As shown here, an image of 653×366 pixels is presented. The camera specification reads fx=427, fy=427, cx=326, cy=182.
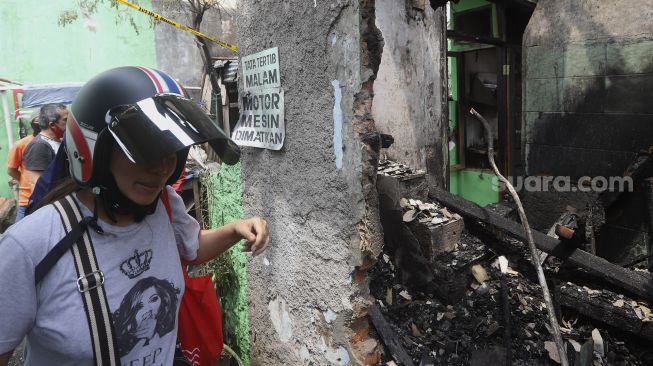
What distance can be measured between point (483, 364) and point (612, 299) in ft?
3.62

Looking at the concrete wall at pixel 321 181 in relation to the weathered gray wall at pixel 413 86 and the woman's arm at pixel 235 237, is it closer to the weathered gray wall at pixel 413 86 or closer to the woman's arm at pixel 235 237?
the woman's arm at pixel 235 237

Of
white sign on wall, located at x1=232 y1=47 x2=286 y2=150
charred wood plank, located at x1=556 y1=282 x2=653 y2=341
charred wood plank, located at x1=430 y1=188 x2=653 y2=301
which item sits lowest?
charred wood plank, located at x1=556 y1=282 x2=653 y2=341

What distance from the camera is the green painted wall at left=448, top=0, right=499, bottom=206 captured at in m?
7.05

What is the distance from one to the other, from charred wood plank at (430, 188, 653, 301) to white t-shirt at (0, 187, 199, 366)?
2214 millimetres

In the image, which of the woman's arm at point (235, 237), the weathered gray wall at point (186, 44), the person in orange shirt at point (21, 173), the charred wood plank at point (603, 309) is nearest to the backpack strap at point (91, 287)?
the woman's arm at point (235, 237)

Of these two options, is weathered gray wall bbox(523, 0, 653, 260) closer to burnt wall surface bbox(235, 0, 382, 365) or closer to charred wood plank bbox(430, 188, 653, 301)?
charred wood plank bbox(430, 188, 653, 301)

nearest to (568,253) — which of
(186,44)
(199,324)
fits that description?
(199,324)

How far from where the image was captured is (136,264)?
4.42ft

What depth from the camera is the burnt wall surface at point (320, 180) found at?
5.98 feet

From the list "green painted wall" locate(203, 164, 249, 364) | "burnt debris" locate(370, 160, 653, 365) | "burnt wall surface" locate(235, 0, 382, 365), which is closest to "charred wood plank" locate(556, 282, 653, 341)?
"burnt debris" locate(370, 160, 653, 365)

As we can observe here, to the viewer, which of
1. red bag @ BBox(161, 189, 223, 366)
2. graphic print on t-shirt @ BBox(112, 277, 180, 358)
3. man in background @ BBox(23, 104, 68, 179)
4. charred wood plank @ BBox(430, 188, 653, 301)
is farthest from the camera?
man in background @ BBox(23, 104, 68, 179)

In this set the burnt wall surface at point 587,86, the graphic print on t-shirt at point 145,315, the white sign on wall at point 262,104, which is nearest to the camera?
the graphic print on t-shirt at point 145,315

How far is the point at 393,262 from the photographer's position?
9.84ft

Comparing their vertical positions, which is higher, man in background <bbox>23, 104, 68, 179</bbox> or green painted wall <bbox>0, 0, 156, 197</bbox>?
green painted wall <bbox>0, 0, 156, 197</bbox>
